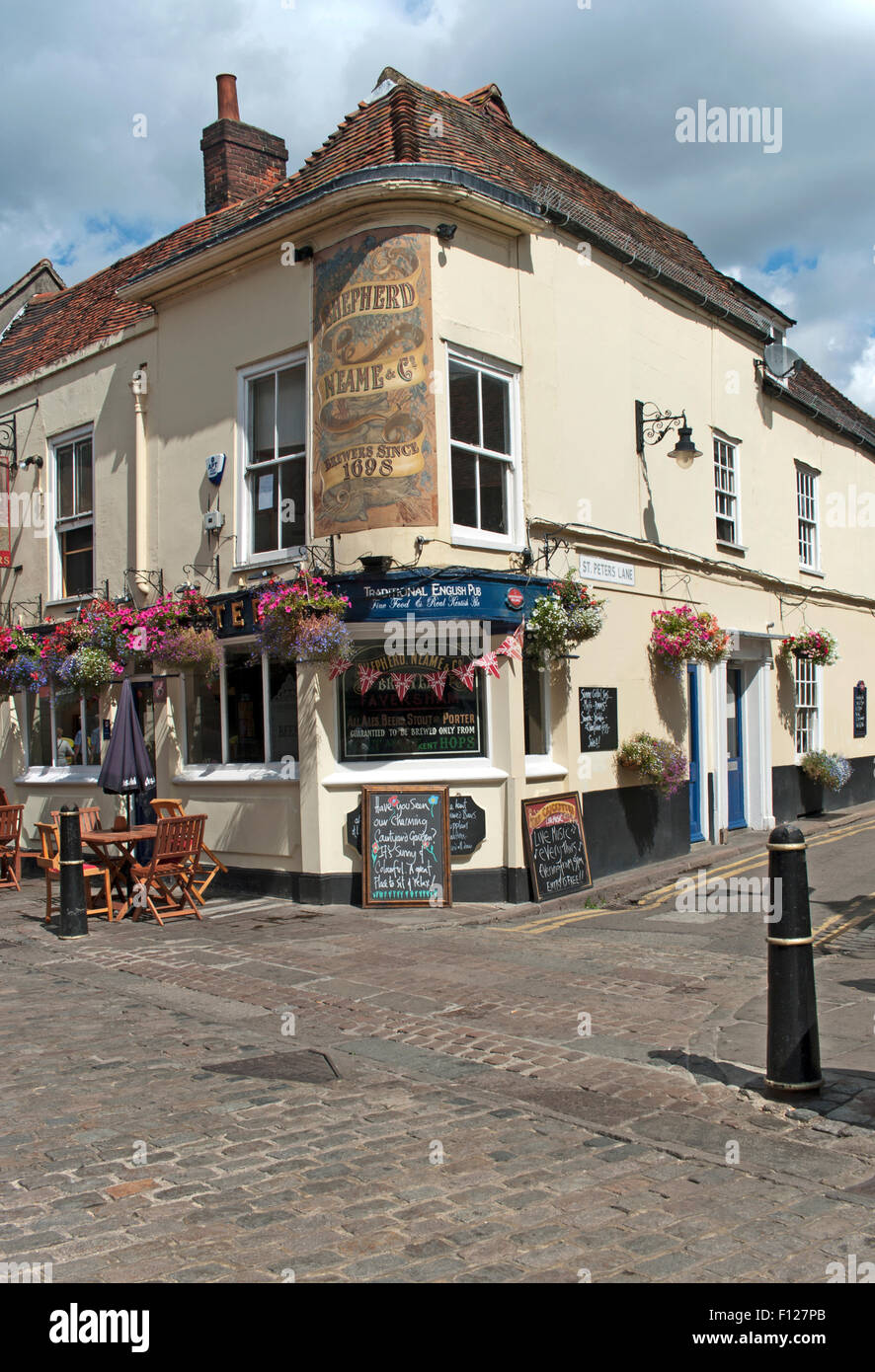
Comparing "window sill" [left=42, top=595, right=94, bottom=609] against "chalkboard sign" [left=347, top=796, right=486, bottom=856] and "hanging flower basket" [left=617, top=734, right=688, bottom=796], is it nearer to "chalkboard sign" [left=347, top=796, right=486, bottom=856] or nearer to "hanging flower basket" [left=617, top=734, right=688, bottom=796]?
"chalkboard sign" [left=347, top=796, right=486, bottom=856]

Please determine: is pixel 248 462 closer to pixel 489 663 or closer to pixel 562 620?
pixel 489 663

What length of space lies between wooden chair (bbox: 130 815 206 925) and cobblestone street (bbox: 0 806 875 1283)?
1433 mm

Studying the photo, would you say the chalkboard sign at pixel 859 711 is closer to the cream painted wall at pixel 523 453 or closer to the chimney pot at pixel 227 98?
the cream painted wall at pixel 523 453

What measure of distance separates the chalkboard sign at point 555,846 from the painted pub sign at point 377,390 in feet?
10.8

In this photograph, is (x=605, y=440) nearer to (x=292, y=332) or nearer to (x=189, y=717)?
(x=292, y=332)

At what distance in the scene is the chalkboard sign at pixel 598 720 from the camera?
12.7 meters

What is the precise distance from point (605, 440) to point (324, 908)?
21.7ft

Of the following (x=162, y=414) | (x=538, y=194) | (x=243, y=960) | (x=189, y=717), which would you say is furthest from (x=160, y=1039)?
(x=538, y=194)

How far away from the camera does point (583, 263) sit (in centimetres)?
1330

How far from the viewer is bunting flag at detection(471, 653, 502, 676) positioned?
11.1 m

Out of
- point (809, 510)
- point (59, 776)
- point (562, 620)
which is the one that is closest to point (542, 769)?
point (562, 620)

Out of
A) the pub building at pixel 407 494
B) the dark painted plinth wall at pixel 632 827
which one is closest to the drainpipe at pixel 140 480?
the pub building at pixel 407 494

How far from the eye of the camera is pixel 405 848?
11039 millimetres

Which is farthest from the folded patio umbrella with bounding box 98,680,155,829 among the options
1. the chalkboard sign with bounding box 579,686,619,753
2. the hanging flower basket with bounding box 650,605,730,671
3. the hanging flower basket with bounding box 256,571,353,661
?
the hanging flower basket with bounding box 650,605,730,671
